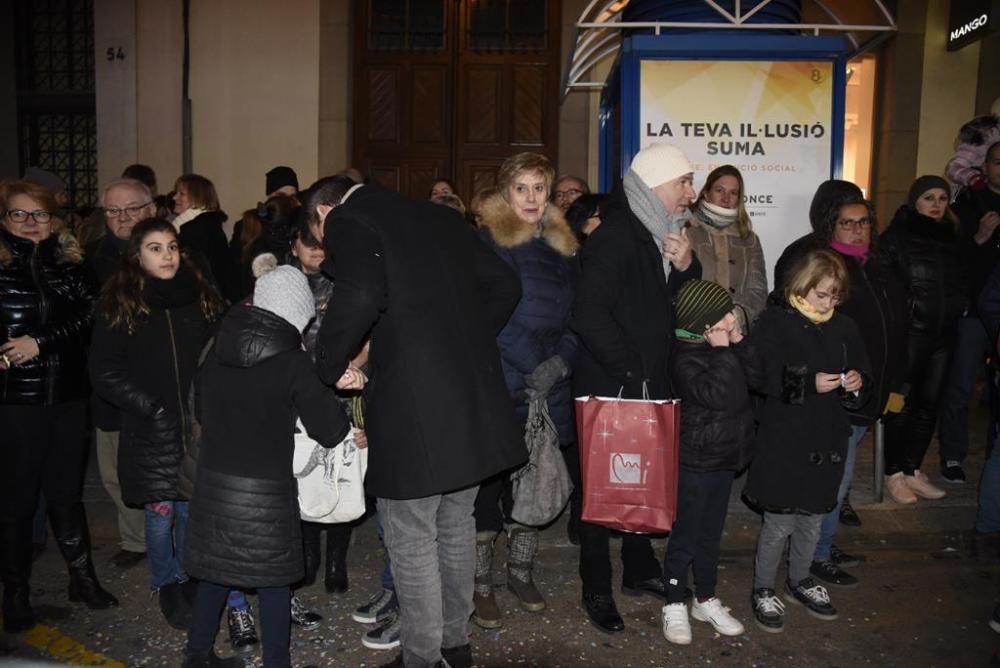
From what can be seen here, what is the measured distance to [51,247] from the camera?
429cm

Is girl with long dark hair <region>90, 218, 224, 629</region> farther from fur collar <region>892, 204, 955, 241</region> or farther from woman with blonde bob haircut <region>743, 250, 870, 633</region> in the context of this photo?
fur collar <region>892, 204, 955, 241</region>

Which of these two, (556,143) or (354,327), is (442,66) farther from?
(354,327)

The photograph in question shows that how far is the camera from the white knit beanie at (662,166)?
159 inches

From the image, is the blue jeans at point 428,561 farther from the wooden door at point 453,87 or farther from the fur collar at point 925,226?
the wooden door at point 453,87

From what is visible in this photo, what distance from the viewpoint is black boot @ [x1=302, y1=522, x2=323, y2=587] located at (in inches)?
181

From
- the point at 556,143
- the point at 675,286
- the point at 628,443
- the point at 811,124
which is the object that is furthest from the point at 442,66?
the point at 628,443

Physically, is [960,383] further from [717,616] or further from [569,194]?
[717,616]

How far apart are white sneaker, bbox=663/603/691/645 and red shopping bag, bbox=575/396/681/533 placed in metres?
0.50

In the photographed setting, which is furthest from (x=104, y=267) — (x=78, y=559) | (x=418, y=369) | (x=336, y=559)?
(x=418, y=369)

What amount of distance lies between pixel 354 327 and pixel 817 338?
222cm

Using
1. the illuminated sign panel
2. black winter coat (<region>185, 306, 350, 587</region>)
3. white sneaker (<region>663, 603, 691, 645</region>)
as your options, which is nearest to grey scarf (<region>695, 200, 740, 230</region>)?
white sneaker (<region>663, 603, 691, 645</region>)

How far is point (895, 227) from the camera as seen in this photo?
5820mm

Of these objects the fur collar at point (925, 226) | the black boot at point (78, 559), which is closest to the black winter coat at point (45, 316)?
the black boot at point (78, 559)

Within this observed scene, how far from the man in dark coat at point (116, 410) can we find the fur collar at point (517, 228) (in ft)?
6.62
